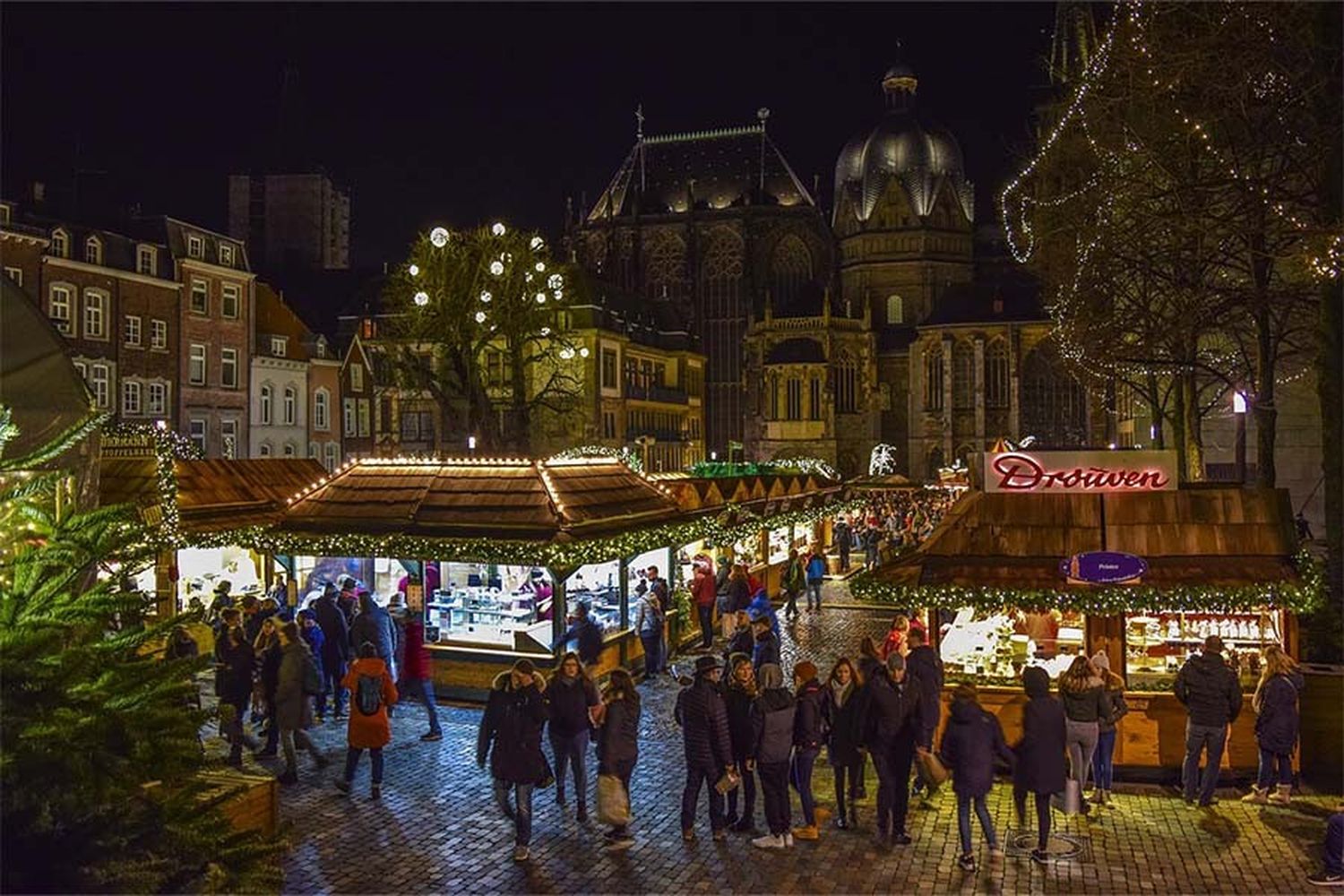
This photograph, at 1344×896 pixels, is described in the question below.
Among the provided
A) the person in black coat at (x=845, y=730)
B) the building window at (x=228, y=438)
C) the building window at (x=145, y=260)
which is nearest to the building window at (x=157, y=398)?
the building window at (x=228, y=438)

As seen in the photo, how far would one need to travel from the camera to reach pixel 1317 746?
12648 mm

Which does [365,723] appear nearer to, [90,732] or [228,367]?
[90,732]

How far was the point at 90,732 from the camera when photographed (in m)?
5.42

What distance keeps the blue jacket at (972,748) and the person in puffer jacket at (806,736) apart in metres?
1.29

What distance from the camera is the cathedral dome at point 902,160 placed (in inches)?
3091

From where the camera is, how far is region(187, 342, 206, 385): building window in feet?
146

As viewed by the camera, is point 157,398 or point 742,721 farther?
point 157,398

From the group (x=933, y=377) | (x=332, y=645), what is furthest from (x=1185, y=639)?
(x=933, y=377)

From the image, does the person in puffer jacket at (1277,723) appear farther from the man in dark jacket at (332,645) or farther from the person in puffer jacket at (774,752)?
the man in dark jacket at (332,645)

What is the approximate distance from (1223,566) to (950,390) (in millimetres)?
57511

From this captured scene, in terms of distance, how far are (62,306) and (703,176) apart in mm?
52785

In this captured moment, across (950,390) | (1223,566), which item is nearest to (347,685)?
(1223,566)

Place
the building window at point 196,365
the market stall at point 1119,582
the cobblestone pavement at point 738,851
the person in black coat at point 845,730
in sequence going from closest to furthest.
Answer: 1. the cobblestone pavement at point 738,851
2. the person in black coat at point 845,730
3. the market stall at point 1119,582
4. the building window at point 196,365

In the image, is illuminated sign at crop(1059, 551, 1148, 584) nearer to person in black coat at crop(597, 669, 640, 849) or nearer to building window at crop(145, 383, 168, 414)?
person in black coat at crop(597, 669, 640, 849)
